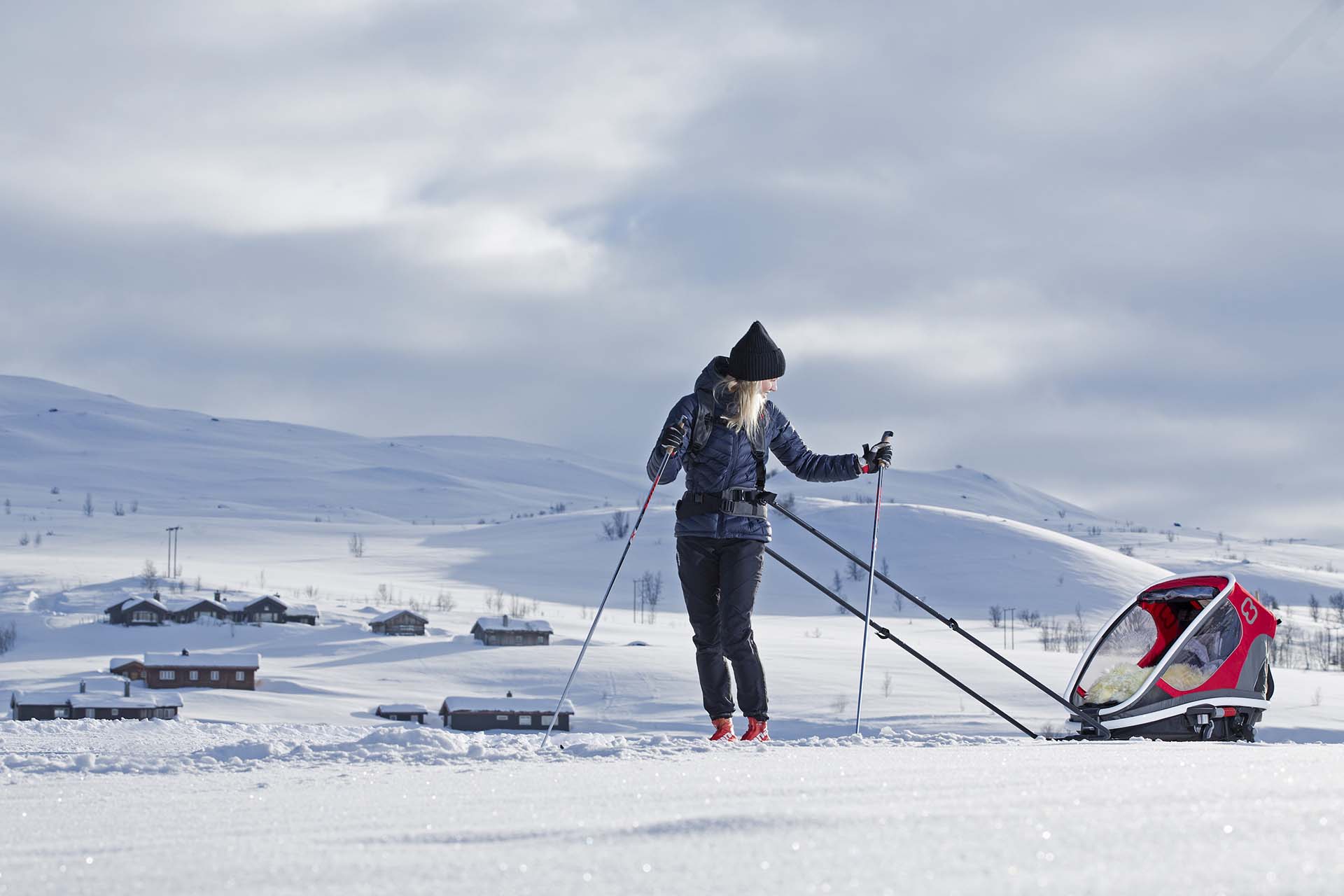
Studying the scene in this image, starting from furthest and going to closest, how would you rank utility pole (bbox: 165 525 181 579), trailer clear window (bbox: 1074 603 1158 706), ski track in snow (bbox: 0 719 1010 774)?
1. utility pole (bbox: 165 525 181 579)
2. trailer clear window (bbox: 1074 603 1158 706)
3. ski track in snow (bbox: 0 719 1010 774)

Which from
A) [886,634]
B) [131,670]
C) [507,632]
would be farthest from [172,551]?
[886,634]

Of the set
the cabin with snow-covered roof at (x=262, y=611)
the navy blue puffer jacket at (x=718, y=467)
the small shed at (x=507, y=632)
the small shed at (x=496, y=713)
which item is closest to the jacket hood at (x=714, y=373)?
the navy blue puffer jacket at (x=718, y=467)

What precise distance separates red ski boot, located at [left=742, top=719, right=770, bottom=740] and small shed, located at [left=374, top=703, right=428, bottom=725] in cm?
3193

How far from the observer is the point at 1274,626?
7.93 m

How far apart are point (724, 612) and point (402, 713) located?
3285 cm

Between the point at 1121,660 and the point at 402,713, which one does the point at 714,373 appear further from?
the point at 402,713

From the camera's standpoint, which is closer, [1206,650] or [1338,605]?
[1206,650]

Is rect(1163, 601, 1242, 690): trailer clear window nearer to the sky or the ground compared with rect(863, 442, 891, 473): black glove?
nearer to the ground

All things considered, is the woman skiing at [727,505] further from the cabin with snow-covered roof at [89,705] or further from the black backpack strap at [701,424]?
the cabin with snow-covered roof at [89,705]

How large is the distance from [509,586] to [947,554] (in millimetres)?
44864

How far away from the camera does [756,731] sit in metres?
6.66

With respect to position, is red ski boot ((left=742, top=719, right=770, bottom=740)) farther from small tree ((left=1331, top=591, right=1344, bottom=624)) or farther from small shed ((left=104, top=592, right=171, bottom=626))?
small tree ((left=1331, top=591, right=1344, bottom=624))

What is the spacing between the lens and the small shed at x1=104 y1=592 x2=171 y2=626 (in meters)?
67.3

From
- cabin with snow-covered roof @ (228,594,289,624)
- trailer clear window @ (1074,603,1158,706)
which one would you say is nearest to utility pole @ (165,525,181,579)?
cabin with snow-covered roof @ (228,594,289,624)
